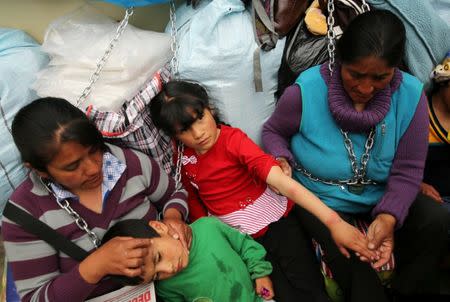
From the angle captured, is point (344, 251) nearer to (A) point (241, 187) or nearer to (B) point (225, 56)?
(A) point (241, 187)

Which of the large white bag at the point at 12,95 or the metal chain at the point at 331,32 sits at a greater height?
the metal chain at the point at 331,32

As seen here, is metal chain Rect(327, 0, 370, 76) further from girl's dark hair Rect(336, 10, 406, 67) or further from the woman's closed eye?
the woman's closed eye

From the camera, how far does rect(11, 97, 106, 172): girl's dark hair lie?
1.30m

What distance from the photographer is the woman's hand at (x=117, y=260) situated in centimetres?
132

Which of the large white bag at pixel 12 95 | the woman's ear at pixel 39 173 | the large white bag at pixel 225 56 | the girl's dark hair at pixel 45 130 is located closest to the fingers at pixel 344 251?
the large white bag at pixel 225 56

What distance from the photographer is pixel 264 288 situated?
5.72 ft

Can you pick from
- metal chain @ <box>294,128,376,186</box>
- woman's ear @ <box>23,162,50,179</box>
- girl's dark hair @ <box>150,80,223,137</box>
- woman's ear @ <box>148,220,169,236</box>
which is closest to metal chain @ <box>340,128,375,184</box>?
metal chain @ <box>294,128,376,186</box>

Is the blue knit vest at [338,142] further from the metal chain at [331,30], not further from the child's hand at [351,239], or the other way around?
the child's hand at [351,239]

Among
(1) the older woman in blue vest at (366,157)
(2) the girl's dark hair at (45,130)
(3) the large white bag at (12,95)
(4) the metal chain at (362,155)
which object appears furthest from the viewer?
(3) the large white bag at (12,95)

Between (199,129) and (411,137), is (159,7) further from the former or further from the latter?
(411,137)

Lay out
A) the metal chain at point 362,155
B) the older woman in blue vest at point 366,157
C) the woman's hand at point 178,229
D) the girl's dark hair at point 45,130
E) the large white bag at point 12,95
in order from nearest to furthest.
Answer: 1. the girl's dark hair at point 45,130
2. the woman's hand at point 178,229
3. the older woman in blue vest at point 366,157
4. the metal chain at point 362,155
5. the large white bag at point 12,95

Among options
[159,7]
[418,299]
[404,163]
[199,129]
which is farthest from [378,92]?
[159,7]

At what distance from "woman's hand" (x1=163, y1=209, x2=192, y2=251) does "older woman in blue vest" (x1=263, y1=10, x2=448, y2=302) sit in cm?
56

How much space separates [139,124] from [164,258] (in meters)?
0.67
